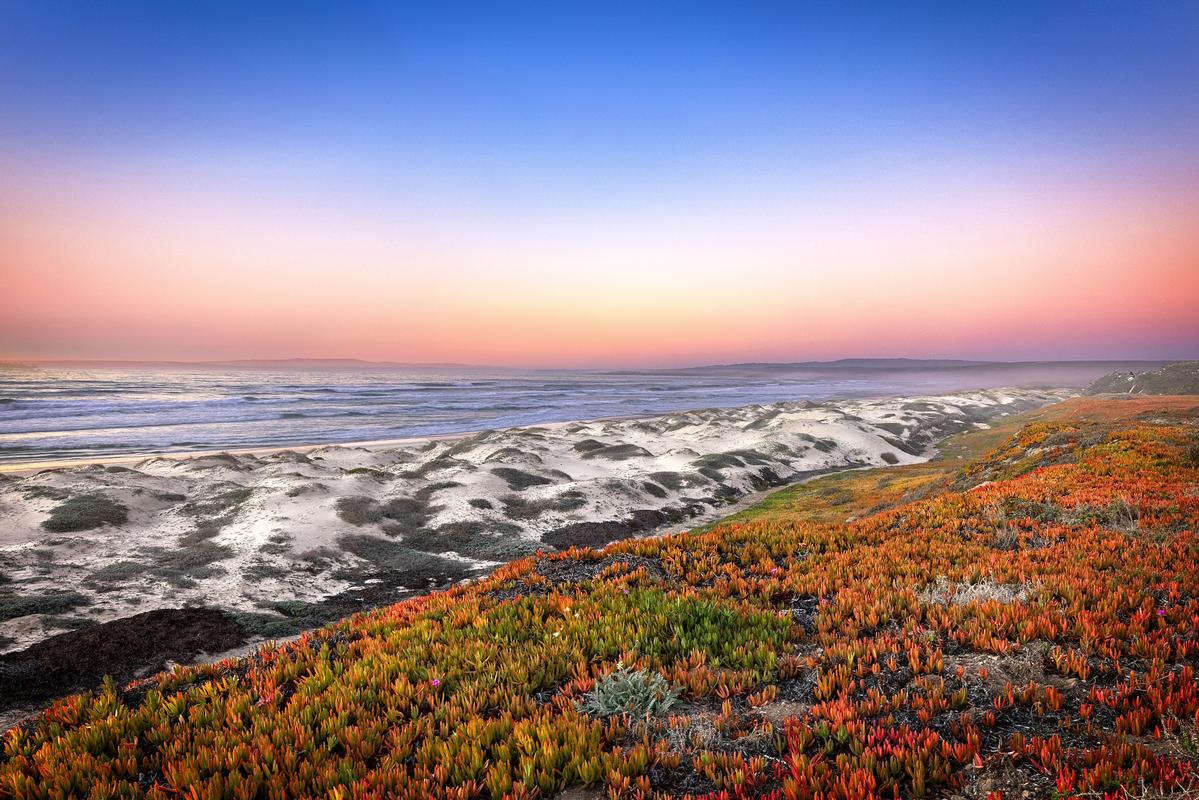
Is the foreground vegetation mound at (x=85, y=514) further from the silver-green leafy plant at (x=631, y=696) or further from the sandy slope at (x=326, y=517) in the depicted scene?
the silver-green leafy plant at (x=631, y=696)

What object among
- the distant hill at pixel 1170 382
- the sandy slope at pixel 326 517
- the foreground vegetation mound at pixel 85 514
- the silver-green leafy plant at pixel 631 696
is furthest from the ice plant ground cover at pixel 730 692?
the distant hill at pixel 1170 382

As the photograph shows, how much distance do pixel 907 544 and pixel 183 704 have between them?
13.2 meters

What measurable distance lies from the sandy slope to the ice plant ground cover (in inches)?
496

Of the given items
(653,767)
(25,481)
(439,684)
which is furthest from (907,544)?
(25,481)

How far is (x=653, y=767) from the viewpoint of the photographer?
5.50 meters

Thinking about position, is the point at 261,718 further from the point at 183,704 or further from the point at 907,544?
the point at 907,544

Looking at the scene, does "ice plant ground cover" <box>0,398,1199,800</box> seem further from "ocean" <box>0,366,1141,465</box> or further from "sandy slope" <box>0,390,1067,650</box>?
"ocean" <box>0,366,1141,465</box>

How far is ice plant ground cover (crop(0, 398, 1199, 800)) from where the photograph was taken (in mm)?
5195

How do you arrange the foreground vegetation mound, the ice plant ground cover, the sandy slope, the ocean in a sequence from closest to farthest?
the ice plant ground cover < the sandy slope < the foreground vegetation mound < the ocean

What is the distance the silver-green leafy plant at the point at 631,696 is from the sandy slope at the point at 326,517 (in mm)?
15682

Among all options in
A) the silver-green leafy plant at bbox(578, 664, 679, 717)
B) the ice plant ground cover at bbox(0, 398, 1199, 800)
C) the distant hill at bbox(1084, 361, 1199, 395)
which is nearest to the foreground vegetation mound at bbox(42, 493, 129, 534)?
the ice plant ground cover at bbox(0, 398, 1199, 800)

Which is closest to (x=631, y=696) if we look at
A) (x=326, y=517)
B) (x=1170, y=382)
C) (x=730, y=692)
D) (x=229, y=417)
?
(x=730, y=692)

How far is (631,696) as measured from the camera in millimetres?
6613

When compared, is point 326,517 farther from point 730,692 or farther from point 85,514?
point 730,692
